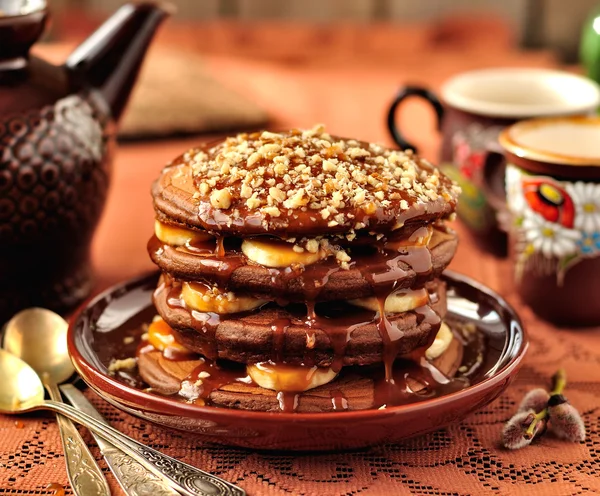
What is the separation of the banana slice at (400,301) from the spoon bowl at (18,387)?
1.61 feet

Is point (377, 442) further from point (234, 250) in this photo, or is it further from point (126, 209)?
point (126, 209)

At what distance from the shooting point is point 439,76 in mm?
3314

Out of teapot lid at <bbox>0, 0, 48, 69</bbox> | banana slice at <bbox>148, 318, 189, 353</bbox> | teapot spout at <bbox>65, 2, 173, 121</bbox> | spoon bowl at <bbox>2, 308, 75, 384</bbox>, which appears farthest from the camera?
teapot spout at <bbox>65, 2, 173, 121</bbox>

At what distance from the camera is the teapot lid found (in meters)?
1.38

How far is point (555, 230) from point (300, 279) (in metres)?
0.64

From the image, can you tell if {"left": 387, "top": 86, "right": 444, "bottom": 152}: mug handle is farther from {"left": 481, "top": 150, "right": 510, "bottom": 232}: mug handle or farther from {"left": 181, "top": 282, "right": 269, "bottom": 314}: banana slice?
{"left": 181, "top": 282, "right": 269, "bottom": 314}: banana slice

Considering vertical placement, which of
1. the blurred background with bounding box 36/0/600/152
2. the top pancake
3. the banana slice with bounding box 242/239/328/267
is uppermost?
the top pancake

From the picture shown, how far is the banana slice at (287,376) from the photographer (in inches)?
40.3

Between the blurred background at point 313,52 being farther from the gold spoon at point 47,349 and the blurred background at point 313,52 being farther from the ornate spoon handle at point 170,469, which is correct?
the ornate spoon handle at point 170,469

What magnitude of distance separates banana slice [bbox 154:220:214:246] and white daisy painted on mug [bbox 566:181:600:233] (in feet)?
2.24

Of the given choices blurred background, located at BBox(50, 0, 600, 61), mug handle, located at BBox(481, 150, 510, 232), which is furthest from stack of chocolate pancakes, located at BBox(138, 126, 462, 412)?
blurred background, located at BBox(50, 0, 600, 61)

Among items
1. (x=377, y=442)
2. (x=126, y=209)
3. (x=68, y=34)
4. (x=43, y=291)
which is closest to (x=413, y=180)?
(x=377, y=442)

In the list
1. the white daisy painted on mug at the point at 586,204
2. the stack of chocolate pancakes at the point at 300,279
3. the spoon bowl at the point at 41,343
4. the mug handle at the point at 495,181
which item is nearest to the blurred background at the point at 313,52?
the mug handle at the point at 495,181

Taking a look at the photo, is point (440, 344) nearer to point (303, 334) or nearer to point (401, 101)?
point (303, 334)
